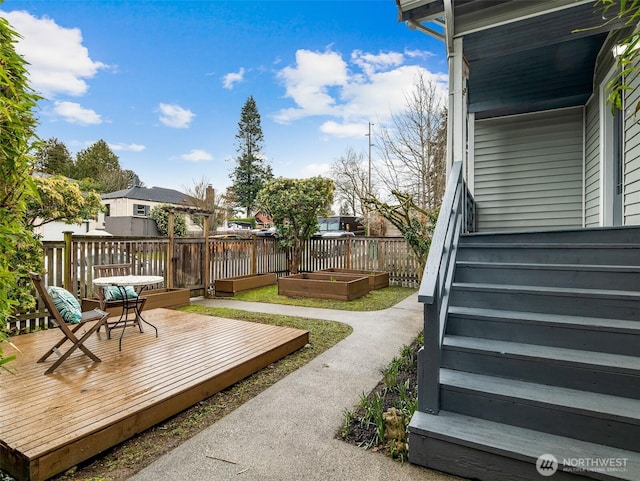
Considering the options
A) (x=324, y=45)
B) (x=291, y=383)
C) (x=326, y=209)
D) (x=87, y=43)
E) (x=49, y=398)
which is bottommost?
(x=291, y=383)

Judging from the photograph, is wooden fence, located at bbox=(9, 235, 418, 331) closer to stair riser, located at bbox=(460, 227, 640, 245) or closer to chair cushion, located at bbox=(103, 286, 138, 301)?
chair cushion, located at bbox=(103, 286, 138, 301)

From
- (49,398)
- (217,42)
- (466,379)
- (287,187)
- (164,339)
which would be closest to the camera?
(466,379)

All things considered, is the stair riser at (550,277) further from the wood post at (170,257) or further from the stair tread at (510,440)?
the wood post at (170,257)

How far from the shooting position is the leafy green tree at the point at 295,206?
9.66 metres

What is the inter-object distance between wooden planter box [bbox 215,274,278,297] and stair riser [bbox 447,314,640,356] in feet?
20.1

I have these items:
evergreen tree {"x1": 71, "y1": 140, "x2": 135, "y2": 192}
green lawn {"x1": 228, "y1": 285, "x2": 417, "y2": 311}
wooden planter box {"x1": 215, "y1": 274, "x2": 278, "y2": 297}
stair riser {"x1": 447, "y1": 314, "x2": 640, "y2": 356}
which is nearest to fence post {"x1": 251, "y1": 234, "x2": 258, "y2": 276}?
wooden planter box {"x1": 215, "y1": 274, "x2": 278, "y2": 297}

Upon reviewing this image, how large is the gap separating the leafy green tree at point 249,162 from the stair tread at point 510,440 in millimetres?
27936

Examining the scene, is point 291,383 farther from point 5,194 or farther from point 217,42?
point 217,42

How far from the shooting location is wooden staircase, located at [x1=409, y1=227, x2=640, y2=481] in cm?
179

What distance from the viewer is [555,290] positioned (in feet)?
8.73

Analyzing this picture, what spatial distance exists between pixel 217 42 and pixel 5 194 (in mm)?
14934

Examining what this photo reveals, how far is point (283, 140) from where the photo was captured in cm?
2992

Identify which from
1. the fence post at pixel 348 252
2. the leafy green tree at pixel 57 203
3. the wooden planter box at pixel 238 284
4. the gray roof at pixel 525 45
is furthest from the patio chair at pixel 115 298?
the fence post at pixel 348 252

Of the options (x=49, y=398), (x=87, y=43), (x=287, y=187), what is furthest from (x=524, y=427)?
(x=87, y=43)
